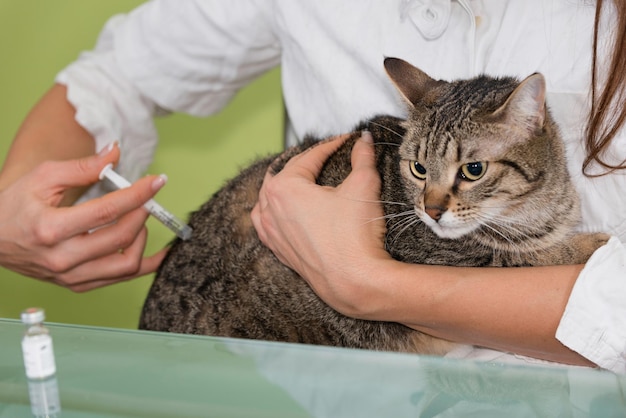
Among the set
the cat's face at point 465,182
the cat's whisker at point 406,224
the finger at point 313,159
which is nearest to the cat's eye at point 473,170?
the cat's face at point 465,182

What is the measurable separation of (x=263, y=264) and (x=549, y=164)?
480 millimetres

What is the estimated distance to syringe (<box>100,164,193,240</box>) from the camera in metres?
1.29

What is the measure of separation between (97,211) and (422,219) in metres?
0.55

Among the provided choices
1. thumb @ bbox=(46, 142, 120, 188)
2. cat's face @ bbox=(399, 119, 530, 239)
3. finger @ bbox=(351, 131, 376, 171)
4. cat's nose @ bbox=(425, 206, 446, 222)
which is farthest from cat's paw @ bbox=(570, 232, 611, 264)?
thumb @ bbox=(46, 142, 120, 188)

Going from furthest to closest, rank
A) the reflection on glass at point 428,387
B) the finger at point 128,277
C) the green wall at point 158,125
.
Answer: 1. the green wall at point 158,125
2. the finger at point 128,277
3. the reflection on glass at point 428,387

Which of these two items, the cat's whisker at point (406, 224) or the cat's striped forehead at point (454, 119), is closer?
the cat's striped forehead at point (454, 119)

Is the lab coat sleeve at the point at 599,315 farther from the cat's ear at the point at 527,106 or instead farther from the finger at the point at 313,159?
the finger at the point at 313,159

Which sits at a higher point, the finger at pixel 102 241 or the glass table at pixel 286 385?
the glass table at pixel 286 385

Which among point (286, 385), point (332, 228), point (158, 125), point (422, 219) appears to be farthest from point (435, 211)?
point (158, 125)

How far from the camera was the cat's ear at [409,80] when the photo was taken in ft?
3.44

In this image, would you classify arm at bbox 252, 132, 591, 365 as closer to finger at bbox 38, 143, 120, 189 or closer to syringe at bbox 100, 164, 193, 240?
syringe at bbox 100, 164, 193, 240

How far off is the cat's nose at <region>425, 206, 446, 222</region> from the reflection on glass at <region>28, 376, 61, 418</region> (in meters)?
0.54

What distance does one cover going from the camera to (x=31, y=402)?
28.1 inches

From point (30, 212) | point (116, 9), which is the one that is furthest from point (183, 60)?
point (116, 9)
